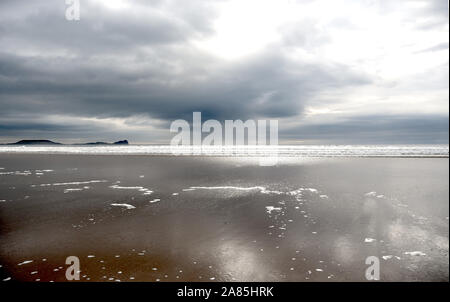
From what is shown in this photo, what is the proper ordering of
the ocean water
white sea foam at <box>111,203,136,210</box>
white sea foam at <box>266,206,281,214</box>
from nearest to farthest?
white sea foam at <box>266,206,281,214</box>
white sea foam at <box>111,203,136,210</box>
the ocean water

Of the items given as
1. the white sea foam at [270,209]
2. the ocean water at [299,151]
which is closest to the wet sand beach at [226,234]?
the white sea foam at [270,209]

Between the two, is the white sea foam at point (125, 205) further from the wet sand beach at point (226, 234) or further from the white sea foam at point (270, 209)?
the white sea foam at point (270, 209)

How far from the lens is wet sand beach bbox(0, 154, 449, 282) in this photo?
559 cm

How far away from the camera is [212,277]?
539 cm

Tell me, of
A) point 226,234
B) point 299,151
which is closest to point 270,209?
point 226,234

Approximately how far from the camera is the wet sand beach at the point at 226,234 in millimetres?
5594

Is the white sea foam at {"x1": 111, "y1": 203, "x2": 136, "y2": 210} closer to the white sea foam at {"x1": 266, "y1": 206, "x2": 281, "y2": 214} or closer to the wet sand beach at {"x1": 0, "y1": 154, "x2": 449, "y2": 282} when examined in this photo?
the wet sand beach at {"x1": 0, "y1": 154, "x2": 449, "y2": 282}

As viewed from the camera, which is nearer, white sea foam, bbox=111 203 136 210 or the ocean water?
white sea foam, bbox=111 203 136 210

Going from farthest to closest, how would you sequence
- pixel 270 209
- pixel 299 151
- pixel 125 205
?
pixel 299 151
pixel 125 205
pixel 270 209

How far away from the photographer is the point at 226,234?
7.76 m

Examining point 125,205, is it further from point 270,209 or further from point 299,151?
point 299,151

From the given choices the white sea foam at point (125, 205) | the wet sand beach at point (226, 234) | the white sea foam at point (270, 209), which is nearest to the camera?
the wet sand beach at point (226, 234)

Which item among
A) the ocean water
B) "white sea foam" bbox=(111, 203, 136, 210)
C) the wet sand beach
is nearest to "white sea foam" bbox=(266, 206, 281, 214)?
the wet sand beach
